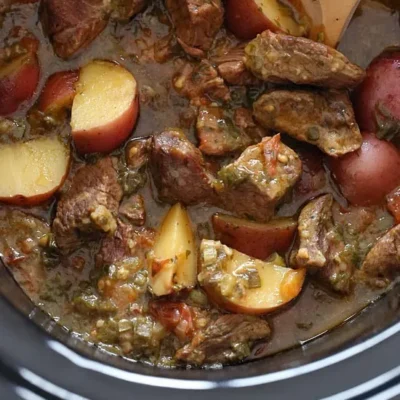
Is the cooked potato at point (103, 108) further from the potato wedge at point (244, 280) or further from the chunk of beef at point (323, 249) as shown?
the chunk of beef at point (323, 249)

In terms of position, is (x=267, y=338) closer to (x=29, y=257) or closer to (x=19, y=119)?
(x=29, y=257)

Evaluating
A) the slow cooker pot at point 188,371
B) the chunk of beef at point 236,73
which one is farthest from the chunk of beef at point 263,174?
the slow cooker pot at point 188,371

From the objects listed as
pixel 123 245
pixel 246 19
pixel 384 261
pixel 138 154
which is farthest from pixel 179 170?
pixel 384 261

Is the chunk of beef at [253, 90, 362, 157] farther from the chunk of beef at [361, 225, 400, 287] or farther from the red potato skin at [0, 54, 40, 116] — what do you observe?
the red potato skin at [0, 54, 40, 116]

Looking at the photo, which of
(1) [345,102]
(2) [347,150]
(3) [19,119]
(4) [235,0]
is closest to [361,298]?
(2) [347,150]

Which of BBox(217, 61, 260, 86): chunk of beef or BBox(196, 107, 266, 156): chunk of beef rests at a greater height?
BBox(217, 61, 260, 86): chunk of beef

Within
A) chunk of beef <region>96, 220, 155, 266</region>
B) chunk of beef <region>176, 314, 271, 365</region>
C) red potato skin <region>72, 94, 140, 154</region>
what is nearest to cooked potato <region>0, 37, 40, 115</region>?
red potato skin <region>72, 94, 140, 154</region>

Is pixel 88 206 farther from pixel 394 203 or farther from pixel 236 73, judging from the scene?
pixel 394 203
